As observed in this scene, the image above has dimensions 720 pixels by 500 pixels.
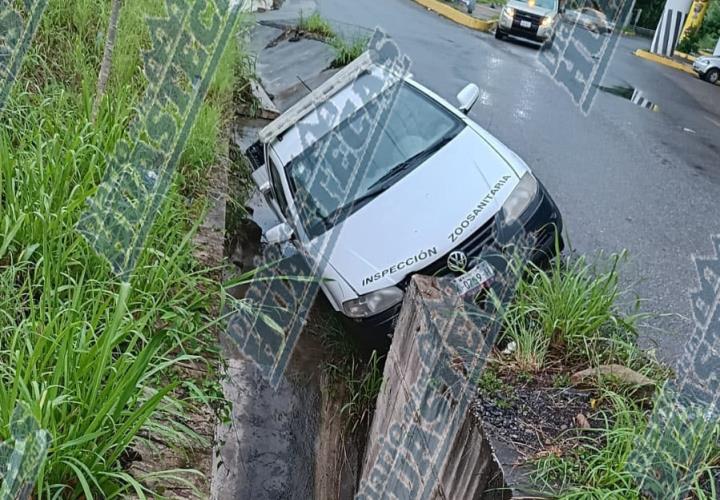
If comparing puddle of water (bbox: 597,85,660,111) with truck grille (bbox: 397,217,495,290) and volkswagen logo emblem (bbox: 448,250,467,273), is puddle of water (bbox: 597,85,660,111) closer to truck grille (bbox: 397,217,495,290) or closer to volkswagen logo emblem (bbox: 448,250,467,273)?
truck grille (bbox: 397,217,495,290)

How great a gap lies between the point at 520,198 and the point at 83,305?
2.94 metres

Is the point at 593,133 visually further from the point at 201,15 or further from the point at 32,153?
the point at 32,153

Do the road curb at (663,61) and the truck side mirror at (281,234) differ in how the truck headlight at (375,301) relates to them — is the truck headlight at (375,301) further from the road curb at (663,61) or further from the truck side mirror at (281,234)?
the road curb at (663,61)

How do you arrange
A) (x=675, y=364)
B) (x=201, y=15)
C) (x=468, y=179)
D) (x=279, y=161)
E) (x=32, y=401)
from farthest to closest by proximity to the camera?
(x=201, y=15) → (x=279, y=161) → (x=468, y=179) → (x=675, y=364) → (x=32, y=401)

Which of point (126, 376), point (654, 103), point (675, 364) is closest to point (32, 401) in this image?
point (126, 376)

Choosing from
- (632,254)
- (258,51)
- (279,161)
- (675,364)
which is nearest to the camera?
(675,364)

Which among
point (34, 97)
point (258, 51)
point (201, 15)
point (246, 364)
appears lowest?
point (246, 364)

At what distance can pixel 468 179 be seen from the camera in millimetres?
4492

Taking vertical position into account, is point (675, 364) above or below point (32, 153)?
below

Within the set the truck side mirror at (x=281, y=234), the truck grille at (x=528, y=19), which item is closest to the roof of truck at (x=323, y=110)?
the truck side mirror at (x=281, y=234)

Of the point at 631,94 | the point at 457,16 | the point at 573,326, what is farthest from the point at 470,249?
the point at 457,16

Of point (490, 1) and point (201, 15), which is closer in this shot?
point (201, 15)

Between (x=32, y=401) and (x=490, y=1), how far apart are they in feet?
79.8

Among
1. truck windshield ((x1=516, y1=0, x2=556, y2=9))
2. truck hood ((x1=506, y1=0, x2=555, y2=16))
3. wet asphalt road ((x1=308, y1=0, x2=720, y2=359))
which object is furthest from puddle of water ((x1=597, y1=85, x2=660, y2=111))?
truck windshield ((x1=516, y1=0, x2=556, y2=9))
